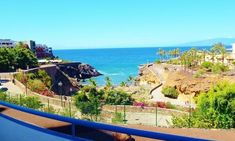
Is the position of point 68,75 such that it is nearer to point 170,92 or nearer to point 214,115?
point 170,92

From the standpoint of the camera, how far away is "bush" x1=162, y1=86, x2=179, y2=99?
5025cm

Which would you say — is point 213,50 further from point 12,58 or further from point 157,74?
point 12,58

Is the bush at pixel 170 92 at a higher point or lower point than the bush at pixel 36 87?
lower

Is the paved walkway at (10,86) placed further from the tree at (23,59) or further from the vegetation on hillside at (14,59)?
the tree at (23,59)

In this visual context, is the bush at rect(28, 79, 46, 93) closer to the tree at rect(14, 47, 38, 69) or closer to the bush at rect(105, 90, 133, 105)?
the bush at rect(105, 90, 133, 105)

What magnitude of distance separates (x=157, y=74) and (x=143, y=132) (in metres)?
69.7

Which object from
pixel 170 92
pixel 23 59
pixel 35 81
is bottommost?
pixel 170 92

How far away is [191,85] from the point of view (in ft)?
160

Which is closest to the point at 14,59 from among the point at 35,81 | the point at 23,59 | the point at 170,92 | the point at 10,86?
the point at 23,59

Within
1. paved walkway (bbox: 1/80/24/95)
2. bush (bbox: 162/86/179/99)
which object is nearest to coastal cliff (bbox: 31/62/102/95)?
paved walkway (bbox: 1/80/24/95)

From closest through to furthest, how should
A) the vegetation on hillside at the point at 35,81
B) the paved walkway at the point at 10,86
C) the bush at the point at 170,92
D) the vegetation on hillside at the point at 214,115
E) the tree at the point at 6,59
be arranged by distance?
1. the vegetation on hillside at the point at 214,115
2. the paved walkway at the point at 10,86
3. the vegetation on hillside at the point at 35,81
4. the bush at the point at 170,92
5. the tree at the point at 6,59

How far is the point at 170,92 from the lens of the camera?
165 ft

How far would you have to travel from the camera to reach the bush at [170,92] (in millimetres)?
50250

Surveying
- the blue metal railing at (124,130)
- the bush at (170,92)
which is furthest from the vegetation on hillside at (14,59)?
the blue metal railing at (124,130)
